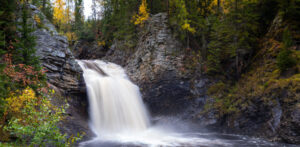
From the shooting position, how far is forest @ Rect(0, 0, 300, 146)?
25.8 ft

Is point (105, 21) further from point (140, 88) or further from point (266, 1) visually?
point (266, 1)

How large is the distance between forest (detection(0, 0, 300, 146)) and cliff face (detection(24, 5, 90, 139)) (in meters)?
0.30

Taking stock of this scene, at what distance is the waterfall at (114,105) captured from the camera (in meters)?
14.5

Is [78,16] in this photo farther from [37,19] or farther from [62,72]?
[62,72]

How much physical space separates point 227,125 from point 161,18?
1307 centimetres

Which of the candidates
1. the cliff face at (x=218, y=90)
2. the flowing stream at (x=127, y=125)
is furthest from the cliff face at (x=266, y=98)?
the flowing stream at (x=127, y=125)

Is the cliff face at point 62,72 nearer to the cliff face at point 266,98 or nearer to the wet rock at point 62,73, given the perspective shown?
the wet rock at point 62,73

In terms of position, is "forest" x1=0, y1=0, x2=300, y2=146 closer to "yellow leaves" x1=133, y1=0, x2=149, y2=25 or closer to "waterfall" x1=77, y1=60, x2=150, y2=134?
"yellow leaves" x1=133, y1=0, x2=149, y2=25

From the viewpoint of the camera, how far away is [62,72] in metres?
13.6

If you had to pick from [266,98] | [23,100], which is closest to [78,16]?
[23,100]

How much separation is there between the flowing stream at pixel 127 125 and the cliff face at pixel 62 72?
41.5 inches

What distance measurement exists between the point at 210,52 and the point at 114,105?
1007cm

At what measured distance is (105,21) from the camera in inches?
1222

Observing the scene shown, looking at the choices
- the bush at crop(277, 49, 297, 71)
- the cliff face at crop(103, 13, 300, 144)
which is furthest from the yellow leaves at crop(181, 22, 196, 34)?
the bush at crop(277, 49, 297, 71)
